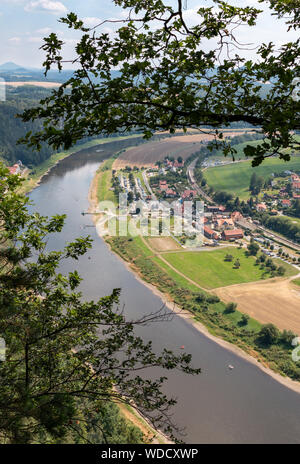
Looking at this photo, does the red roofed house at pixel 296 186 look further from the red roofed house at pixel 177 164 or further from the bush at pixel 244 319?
the bush at pixel 244 319

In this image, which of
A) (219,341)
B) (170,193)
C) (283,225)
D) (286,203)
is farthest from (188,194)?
(219,341)

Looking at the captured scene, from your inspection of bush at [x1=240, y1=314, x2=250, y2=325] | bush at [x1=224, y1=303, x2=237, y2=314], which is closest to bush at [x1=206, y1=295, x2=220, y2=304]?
bush at [x1=224, y1=303, x2=237, y2=314]

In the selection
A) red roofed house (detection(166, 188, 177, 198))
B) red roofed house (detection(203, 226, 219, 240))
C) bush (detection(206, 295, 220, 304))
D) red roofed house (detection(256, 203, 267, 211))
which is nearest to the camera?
bush (detection(206, 295, 220, 304))

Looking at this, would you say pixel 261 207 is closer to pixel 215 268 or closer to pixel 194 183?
pixel 194 183

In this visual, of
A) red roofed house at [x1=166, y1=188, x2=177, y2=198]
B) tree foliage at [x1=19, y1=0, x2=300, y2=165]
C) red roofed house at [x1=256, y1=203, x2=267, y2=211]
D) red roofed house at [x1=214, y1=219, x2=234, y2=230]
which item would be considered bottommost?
red roofed house at [x1=214, y1=219, x2=234, y2=230]

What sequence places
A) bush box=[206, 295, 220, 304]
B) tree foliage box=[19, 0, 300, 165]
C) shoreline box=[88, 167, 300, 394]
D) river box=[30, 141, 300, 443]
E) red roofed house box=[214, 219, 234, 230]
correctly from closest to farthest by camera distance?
1. tree foliage box=[19, 0, 300, 165]
2. river box=[30, 141, 300, 443]
3. shoreline box=[88, 167, 300, 394]
4. bush box=[206, 295, 220, 304]
5. red roofed house box=[214, 219, 234, 230]

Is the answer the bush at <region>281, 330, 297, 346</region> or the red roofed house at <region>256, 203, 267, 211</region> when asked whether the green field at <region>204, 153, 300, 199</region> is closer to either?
the red roofed house at <region>256, 203, 267, 211</region>
